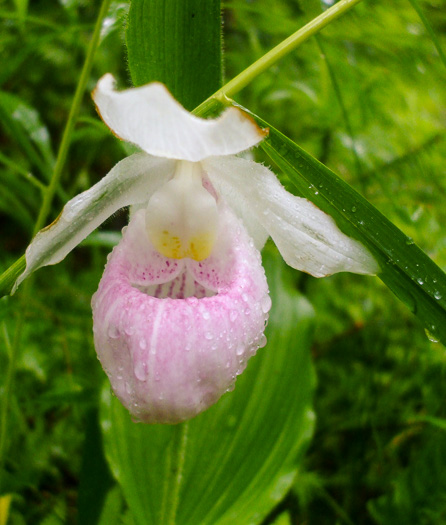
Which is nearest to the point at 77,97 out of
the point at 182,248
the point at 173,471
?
the point at 182,248

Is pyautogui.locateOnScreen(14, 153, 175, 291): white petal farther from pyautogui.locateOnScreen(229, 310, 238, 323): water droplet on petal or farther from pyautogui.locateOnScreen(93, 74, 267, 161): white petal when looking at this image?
pyautogui.locateOnScreen(229, 310, 238, 323): water droplet on petal

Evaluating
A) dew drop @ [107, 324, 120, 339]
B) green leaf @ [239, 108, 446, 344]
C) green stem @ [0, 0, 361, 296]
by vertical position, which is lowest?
dew drop @ [107, 324, 120, 339]

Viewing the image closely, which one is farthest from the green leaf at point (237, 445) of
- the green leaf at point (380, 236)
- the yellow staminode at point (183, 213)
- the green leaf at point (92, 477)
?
the green leaf at point (380, 236)

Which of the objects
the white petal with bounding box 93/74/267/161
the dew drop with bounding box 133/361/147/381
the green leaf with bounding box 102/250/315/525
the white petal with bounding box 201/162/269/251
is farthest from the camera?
the green leaf with bounding box 102/250/315/525

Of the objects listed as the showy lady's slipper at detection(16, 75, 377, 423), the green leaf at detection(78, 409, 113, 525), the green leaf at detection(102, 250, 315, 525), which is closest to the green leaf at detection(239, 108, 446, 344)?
the showy lady's slipper at detection(16, 75, 377, 423)

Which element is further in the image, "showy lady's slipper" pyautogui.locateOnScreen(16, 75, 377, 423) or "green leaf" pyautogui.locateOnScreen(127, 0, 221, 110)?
"green leaf" pyautogui.locateOnScreen(127, 0, 221, 110)

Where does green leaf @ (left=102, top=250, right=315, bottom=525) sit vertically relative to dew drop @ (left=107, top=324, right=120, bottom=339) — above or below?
below

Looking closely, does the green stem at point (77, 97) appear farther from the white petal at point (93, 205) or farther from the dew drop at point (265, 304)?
the dew drop at point (265, 304)

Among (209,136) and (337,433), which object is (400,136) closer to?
(337,433)
